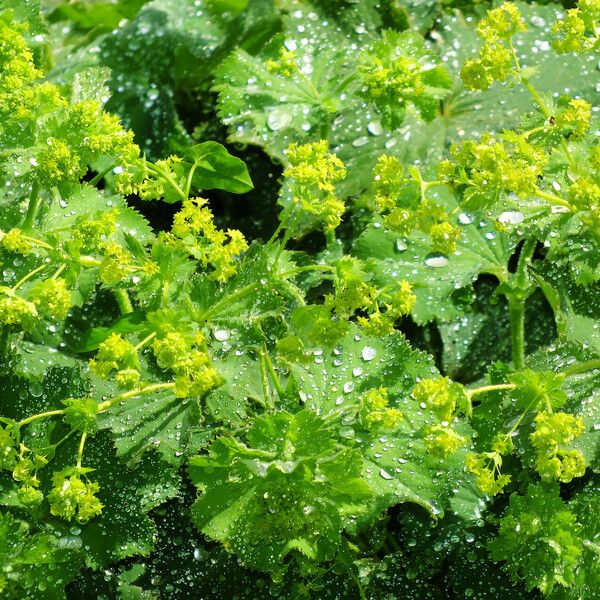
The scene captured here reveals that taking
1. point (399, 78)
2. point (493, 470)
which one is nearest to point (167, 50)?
point (399, 78)

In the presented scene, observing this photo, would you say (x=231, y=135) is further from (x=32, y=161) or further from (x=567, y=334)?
(x=567, y=334)

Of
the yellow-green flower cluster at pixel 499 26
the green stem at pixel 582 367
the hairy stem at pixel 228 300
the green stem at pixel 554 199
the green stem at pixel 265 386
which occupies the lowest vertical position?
the green stem at pixel 582 367

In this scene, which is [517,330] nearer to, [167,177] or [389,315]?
[389,315]

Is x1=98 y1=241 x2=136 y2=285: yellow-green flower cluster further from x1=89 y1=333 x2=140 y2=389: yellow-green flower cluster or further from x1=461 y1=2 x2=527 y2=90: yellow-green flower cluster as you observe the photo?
x1=461 y1=2 x2=527 y2=90: yellow-green flower cluster

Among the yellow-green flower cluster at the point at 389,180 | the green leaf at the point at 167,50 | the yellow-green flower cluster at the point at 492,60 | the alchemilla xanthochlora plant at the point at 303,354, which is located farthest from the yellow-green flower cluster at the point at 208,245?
the green leaf at the point at 167,50

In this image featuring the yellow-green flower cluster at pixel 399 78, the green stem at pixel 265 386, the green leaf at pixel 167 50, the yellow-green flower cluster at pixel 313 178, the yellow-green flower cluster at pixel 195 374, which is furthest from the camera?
the green leaf at pixel 167 50

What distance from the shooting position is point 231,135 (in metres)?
2.03

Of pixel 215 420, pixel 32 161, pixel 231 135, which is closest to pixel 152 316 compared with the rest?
pixel 215 420

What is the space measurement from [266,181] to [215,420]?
2.37 feet

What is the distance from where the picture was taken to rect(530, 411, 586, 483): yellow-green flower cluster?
138 centimetres

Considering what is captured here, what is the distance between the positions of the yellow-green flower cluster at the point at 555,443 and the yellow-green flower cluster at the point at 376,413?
0.67ft

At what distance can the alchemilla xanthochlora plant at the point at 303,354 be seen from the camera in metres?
1.44

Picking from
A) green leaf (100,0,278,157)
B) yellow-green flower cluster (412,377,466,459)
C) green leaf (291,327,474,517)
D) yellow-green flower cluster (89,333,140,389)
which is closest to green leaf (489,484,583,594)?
green leaf (291,327,474,517)

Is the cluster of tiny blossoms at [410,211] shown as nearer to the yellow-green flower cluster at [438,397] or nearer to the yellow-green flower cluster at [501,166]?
the yellow-green flower cluster at [501,166]
